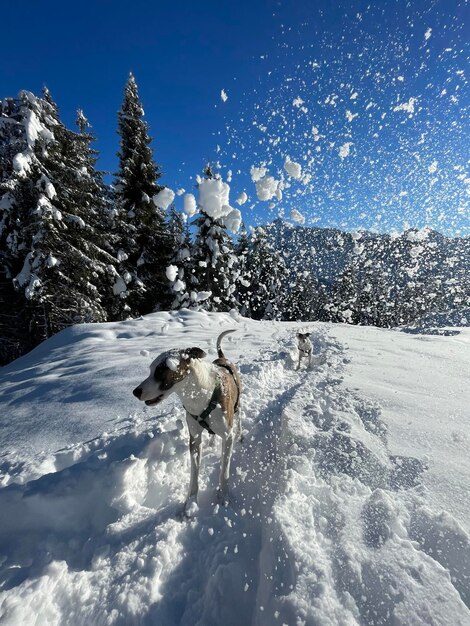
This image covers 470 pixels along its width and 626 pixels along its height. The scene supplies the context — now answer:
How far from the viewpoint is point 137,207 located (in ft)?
58.5

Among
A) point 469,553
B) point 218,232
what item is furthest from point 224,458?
point 218,232

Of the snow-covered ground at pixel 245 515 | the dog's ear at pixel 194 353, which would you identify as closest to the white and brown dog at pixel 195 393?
the dog's ear at pixel 194 353

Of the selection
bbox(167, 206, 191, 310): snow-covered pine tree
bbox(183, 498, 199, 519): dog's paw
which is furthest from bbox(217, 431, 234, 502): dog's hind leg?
bbox(167, 206, 191, 310): snow-covered pine tree

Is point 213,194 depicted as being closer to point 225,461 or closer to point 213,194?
point 213,194

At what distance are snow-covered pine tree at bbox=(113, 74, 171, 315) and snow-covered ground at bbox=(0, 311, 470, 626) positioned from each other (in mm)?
12690

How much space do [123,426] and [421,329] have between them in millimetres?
14945

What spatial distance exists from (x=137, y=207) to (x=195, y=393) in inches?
684

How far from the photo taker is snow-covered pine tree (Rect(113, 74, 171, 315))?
17.0 m

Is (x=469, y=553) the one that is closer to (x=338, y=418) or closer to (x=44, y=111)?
(x=338, y=418)

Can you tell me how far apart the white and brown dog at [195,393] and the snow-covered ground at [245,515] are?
0.47 m

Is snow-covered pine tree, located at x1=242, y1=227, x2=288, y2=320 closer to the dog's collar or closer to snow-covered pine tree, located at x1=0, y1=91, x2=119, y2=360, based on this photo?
snow-covered pine tree, located at x1=0, y1=91, x2=119, y2=360

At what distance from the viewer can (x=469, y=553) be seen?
7.17 ft

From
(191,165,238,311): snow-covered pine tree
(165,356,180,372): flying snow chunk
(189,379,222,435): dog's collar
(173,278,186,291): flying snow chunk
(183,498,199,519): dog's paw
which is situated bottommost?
(183,498,199,519): dog's paw

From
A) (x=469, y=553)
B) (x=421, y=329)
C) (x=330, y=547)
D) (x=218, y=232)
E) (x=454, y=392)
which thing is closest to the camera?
(x=469, y=553)
